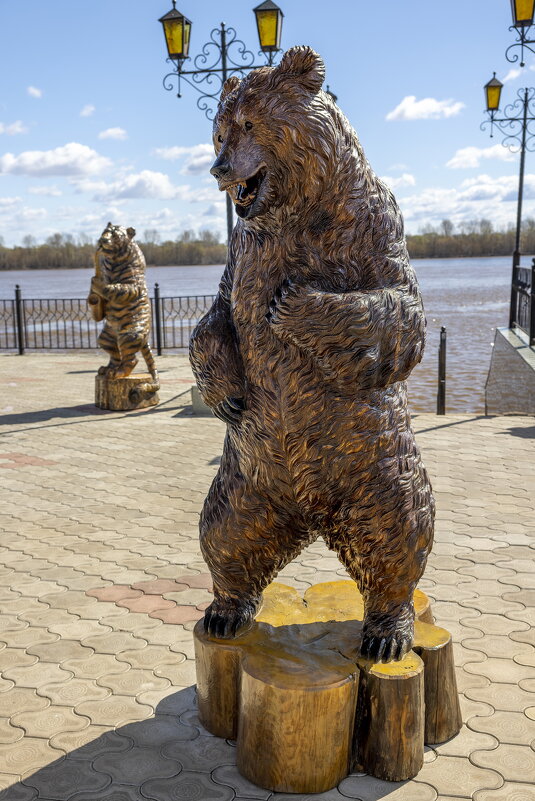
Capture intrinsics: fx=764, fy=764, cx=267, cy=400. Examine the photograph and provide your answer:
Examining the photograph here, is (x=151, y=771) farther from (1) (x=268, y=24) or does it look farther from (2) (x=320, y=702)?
(1) (x=268, y=24)

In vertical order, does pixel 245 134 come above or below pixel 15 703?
above

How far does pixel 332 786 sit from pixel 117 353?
706cm

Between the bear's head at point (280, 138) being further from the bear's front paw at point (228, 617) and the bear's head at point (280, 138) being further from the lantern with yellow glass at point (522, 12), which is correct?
the lantern with yellow glass at point (522, 12)

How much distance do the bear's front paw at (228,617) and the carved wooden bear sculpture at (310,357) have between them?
0.07m

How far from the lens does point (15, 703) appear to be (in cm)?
303

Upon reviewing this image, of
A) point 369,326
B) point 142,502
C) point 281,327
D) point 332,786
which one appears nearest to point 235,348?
point 281,327

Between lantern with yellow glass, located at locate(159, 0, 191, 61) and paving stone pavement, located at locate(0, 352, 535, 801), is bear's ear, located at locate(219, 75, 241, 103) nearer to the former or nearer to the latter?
paving stone pavement, located at locate(0, 352, 535, 801)

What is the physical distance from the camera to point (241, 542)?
101 inches

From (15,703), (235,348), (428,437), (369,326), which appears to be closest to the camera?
(369,326)

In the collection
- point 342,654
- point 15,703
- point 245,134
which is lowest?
point 15,703

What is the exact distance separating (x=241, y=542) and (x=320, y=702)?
561 millimetres

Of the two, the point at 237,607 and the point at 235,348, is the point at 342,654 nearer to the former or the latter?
the point at 237,607

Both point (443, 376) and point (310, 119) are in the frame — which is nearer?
point (310, 119)

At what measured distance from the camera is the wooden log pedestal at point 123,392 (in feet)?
29.7
